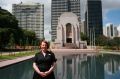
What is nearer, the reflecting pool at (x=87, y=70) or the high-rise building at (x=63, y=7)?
the reflecting pool at (x=87, y=70)

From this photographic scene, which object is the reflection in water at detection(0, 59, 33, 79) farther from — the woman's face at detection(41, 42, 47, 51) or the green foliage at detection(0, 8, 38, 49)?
the green foliage at detection(0, 8, 38, 49)

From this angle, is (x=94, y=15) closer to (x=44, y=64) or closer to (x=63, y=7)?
(x=63, y=7)

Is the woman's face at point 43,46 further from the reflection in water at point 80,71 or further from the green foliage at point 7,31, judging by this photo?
the green foliage at point 7,31

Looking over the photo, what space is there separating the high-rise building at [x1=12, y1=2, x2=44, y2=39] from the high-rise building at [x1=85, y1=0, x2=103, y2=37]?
27.2 metres

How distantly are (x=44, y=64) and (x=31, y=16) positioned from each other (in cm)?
15618

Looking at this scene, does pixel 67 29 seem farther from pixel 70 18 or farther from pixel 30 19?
pixel 30 19

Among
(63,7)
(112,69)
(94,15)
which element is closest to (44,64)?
(112,69)

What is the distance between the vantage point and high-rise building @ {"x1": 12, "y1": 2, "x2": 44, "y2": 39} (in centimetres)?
15462

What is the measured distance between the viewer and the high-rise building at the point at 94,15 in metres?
156

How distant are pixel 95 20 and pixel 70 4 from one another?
63.0 feet

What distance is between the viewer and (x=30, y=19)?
160000 mm

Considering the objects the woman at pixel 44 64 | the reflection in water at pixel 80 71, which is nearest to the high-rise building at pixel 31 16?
the reflection in water at pixel 80 71

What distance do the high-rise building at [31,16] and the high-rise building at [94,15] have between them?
27236 millimetres

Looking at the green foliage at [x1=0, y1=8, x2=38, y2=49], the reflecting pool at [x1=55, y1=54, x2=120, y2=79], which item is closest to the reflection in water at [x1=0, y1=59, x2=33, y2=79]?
Result: the reflecting pool at [x1=55, y1=54, x2=120, y2=79]
